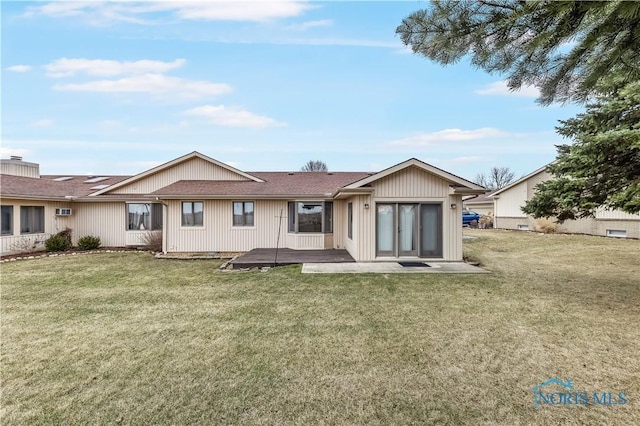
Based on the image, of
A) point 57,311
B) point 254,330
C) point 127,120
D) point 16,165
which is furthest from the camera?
point 127,120

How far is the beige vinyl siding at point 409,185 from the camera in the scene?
35.0 feet

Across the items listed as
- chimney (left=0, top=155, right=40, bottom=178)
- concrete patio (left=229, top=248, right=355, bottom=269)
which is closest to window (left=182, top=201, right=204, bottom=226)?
concrete patio (left=229, top=248, right=355, bottom=269)

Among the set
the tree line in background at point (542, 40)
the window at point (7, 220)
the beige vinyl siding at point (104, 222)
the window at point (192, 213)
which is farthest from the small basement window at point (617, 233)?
the window at point (7, 220)

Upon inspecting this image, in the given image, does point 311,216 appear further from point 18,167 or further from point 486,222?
point 486,222

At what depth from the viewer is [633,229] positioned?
52.2ft

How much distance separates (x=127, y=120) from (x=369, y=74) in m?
13.9

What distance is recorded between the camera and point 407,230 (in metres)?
10.9

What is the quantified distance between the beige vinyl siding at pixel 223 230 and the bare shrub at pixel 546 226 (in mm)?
16373

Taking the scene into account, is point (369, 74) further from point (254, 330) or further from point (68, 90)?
point (68, 90)

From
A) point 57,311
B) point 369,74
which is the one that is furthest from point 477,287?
point 369,74

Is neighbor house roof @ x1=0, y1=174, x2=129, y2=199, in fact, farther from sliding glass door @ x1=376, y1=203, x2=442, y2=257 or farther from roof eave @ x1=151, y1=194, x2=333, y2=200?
sliding glass door @ x1=376, y1=203, x2=442, y2=257

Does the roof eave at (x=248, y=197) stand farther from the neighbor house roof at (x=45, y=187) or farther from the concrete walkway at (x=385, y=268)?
the neighbor house roof at (x=45, y=187)

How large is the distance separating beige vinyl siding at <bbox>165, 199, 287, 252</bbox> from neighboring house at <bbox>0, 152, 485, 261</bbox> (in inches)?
1.6

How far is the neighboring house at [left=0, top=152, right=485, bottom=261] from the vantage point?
422 inches
